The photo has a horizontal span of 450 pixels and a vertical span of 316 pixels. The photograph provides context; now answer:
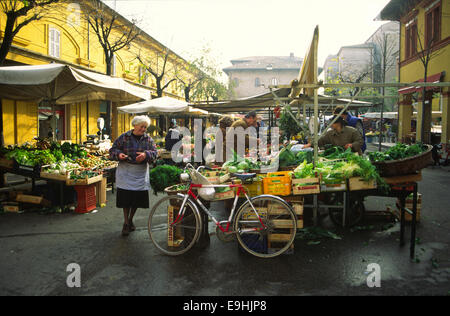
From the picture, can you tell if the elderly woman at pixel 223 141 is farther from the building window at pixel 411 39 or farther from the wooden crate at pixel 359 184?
the building window at pixel 411 39

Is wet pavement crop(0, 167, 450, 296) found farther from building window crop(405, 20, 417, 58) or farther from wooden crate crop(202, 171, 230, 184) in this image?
building window crop(405, 20, 417, 58)

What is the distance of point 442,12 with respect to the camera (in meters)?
16.8

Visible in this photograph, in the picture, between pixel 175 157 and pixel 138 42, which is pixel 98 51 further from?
pixel 175 157

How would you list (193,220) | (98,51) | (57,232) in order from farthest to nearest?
(98,51), (57,232), (193,220)

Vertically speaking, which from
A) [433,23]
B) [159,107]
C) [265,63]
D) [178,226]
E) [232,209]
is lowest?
[178,226]

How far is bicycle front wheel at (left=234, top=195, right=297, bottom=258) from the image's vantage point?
4395mm

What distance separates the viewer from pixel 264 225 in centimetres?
439

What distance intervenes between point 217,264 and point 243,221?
641 mm

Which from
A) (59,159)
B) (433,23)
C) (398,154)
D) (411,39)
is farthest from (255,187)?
(411,39)

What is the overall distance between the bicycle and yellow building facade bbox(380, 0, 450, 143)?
11195 mm

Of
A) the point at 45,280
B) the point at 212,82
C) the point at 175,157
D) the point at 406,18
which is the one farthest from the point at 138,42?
the point at 45,280

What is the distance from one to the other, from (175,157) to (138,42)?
54.9 feet

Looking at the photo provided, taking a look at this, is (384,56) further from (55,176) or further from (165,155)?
(55,176)

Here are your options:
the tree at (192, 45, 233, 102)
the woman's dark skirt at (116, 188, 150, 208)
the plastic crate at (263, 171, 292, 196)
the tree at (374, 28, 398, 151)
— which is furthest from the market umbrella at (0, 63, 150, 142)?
the tree at (192, 45, 233, 102)
